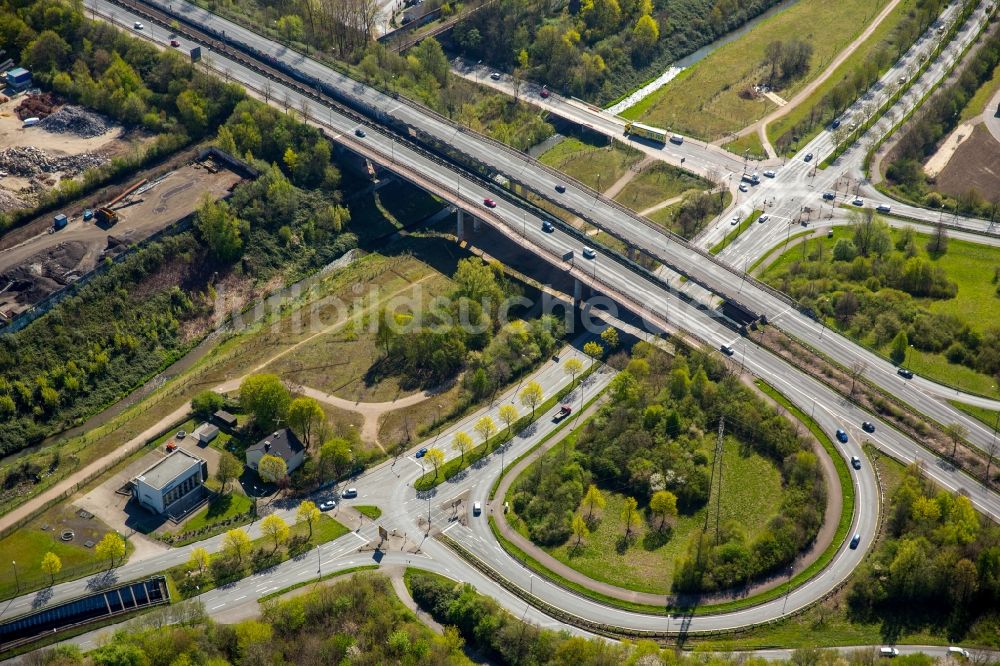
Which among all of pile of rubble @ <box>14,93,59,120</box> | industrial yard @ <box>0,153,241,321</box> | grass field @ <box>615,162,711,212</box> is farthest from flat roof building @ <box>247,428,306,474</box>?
pile of rubble @ <box>14,93,59,120</box>

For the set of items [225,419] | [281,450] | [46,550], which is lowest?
[46,550]

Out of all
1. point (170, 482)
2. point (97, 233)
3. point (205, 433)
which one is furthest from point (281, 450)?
point (97, 233)

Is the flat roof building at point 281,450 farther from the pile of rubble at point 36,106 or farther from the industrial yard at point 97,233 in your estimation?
the pile of rubble at point 36,106

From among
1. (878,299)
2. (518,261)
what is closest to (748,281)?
(878,299)

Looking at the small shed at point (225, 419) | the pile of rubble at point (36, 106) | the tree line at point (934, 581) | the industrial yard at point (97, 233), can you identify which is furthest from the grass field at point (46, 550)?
the pile of rubble at point (36, 106)

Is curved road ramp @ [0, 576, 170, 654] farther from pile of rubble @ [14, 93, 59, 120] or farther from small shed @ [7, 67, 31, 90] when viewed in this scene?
small shed @ [7, 67, 31, 90]

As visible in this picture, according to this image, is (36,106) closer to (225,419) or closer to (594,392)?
(225,419)
